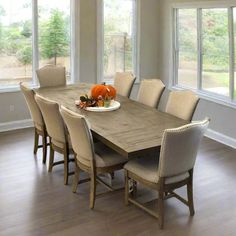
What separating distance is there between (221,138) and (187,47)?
176 centimetres

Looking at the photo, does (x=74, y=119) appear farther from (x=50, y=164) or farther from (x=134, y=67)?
(x=134, y=67)

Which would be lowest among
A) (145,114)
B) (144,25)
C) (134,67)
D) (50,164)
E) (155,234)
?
(155,234)

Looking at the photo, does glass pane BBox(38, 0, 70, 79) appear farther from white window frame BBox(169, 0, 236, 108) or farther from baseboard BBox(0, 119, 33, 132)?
white window frame BBox(169, 0, 236, 108)

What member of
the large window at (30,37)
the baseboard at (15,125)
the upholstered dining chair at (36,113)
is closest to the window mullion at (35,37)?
the large window at (30,37)

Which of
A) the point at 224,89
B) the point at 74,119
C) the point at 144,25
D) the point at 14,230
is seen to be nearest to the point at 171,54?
the point at 144,25

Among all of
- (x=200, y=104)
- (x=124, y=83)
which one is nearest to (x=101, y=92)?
(x=124, y=83)

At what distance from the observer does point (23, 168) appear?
483cm

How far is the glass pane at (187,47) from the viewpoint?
650cm

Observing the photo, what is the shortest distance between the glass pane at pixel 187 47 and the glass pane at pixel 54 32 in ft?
6.47

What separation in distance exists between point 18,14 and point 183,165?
13.6 feet

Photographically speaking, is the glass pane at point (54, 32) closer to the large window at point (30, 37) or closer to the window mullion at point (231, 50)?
the large window at point (30, 37)

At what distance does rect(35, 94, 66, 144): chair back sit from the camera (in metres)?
4.18

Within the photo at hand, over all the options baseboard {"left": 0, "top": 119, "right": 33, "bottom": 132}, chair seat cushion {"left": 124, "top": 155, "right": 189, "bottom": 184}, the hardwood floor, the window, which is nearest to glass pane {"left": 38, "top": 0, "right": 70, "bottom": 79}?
the window

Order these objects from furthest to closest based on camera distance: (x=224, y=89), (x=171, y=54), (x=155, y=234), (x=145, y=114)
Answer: (x=171, y=54) < (x=224, y=89) < (x=145, y=114) < (x=155, y=234)
